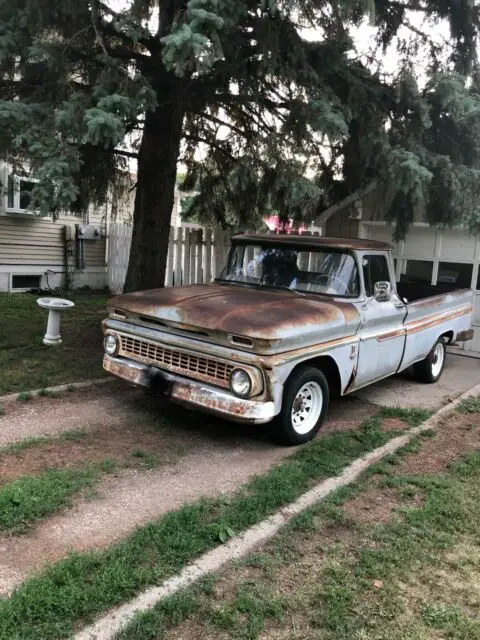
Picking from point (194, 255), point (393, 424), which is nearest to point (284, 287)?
point (393, 424)

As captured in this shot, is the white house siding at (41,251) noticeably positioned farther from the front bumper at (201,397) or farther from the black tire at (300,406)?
the black tire at (300,406)

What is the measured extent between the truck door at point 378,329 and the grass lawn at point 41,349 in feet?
10.3

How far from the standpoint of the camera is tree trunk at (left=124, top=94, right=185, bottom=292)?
7500mm

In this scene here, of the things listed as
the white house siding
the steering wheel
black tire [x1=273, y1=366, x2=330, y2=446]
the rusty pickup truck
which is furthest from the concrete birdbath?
the white house siding

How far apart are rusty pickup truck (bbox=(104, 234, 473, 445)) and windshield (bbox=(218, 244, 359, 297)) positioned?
11 millimetres

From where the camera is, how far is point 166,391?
4.68 metres

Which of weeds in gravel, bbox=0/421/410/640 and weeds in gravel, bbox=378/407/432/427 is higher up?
weeds in gravel, bbox=378/407/432/427

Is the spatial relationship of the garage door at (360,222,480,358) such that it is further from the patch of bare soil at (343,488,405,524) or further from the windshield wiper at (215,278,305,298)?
the patch of bare soil at (343,488,405,524)

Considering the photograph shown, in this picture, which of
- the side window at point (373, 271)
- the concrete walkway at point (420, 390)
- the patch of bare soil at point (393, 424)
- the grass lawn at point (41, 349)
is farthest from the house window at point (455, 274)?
the grass lawn at point (41, 349)

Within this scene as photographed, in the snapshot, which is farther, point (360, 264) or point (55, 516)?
point (360, 264)

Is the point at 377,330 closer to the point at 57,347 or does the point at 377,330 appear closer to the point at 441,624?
the point at 441,624

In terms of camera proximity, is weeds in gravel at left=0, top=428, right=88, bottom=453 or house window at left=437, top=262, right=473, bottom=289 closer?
weeds in gravel at left=0, top=428, right=88, bottom=453

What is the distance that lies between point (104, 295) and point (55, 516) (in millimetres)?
10841

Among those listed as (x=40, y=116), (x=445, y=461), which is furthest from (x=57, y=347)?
(x=445, y=461)
